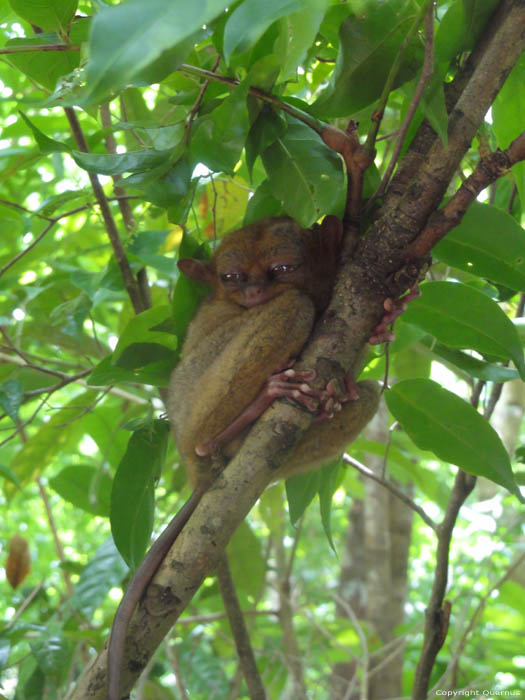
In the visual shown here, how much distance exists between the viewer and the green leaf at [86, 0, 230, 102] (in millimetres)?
734

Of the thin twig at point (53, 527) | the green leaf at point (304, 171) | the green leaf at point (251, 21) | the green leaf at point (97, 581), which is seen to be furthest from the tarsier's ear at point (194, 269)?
the thin twig at point (53, 527)

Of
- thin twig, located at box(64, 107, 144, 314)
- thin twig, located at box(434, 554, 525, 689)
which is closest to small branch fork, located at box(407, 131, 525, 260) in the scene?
thin twig, located at box(64, 107, 144, 314)

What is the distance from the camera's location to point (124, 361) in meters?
2.16

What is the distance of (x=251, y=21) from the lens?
1002mm

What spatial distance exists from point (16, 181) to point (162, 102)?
1.35 m

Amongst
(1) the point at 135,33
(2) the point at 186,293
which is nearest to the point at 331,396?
(2) the point at 186,293

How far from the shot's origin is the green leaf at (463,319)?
75.5 inches

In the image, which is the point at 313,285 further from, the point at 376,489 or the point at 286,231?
the point at 376,489

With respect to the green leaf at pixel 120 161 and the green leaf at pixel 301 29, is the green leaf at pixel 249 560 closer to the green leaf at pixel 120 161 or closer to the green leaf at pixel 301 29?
the green leaf at pixel 120 161

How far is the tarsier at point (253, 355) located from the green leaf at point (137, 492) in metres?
0.09

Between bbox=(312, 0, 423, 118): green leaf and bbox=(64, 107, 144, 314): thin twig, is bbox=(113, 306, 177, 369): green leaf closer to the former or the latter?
bbox=(64, 107, 144, 314): thin twig

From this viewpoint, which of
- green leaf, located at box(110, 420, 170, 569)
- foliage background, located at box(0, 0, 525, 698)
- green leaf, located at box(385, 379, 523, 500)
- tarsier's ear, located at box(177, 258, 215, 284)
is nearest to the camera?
foliage background, located at box(0, 0, 525, 698)

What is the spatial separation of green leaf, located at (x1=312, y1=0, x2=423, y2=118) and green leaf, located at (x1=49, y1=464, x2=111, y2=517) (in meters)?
1.98

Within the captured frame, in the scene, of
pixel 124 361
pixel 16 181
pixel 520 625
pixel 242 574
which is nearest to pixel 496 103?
pixel 124 361
